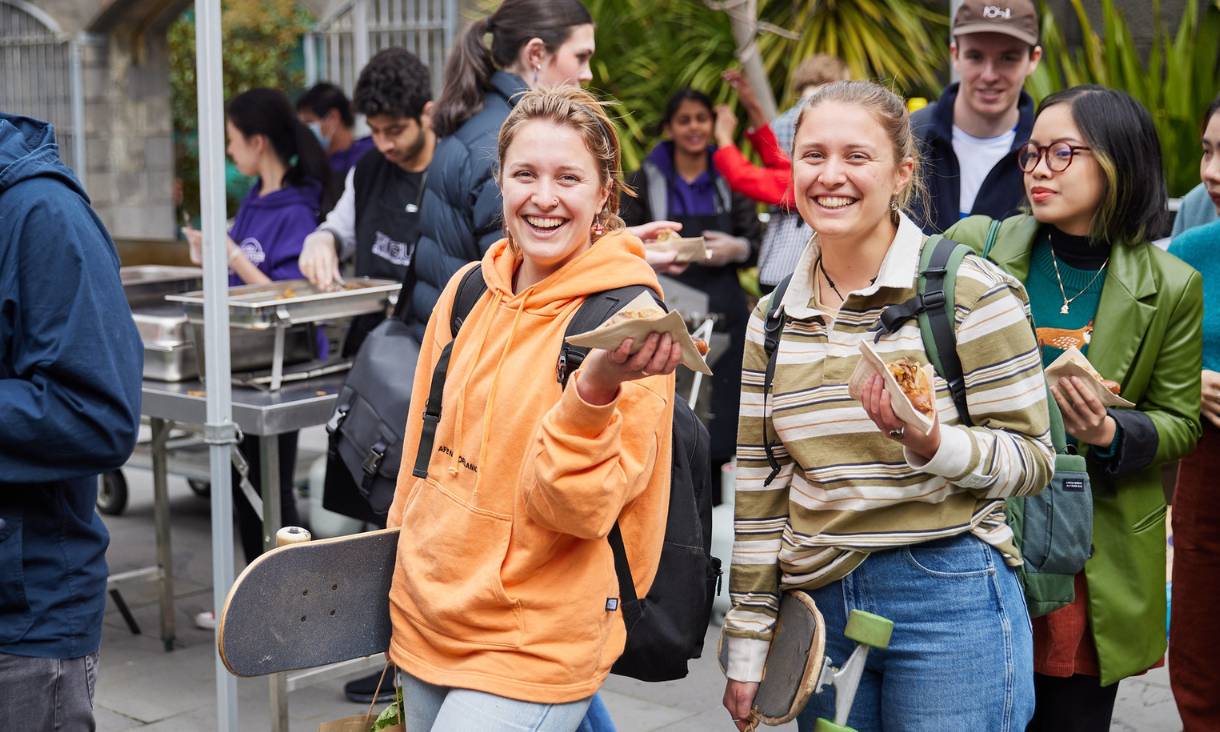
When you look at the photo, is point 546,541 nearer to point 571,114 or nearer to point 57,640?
point 571,114

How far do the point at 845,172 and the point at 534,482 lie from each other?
2.46ft

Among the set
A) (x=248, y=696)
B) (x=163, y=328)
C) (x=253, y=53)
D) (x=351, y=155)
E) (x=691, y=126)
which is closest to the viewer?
→ (x=163, y=328)

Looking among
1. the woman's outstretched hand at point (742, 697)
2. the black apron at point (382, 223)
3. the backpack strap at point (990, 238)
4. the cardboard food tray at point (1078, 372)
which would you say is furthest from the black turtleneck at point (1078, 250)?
the black apron at point (382, 223)

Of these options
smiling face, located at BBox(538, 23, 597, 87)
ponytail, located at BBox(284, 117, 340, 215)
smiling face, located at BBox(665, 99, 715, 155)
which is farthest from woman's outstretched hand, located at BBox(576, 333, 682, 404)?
smiling face, located at BBox(665, 99, 715, 155)

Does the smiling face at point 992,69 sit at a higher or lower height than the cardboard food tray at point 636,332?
higher

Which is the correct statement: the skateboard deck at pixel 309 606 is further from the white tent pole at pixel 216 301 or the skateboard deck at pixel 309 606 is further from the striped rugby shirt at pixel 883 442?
the white tent pole at pixel 216 301

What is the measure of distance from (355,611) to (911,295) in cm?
110

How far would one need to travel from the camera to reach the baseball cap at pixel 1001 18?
3.75m

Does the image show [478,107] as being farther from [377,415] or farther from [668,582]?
[668,582]

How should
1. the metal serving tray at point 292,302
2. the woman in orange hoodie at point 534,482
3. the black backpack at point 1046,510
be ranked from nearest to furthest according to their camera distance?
the woman in orange hoodie at point 534,482 → the black backpack at point 1046,510 → the metal serving tray at point 292,302

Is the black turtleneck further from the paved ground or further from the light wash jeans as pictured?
the paved ground

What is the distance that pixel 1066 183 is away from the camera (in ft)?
9.19

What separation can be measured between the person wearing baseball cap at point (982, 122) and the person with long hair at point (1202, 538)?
496 millimetres

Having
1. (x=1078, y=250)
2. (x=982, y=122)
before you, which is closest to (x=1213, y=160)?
(x=982, y=122)
